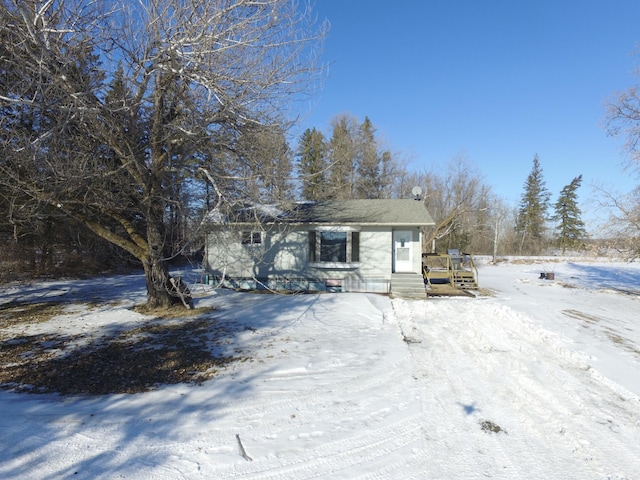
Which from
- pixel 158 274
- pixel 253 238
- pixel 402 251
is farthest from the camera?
pixel 402 251

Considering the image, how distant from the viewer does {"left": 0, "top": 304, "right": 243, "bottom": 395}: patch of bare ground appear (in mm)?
4465

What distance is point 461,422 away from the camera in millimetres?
3684

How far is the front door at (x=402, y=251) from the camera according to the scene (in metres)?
13.0

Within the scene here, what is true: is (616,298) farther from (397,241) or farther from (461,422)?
(461,422)

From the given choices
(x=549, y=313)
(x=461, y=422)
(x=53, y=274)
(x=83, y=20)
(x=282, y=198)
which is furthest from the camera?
(x=53, y=274)

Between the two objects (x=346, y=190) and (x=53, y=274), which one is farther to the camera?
(x=346, y=190)

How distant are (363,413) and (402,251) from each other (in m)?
9.80

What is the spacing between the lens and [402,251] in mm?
13117

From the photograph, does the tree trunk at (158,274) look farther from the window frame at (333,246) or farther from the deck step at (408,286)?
the deck step at (408,286)

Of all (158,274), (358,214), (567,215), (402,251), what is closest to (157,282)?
(158,274)

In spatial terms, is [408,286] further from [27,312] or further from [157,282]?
[27,312]

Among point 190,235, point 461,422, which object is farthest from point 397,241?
point 461,422

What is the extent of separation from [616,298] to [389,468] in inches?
585

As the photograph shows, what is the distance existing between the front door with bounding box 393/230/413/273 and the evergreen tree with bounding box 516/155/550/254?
115 feet
